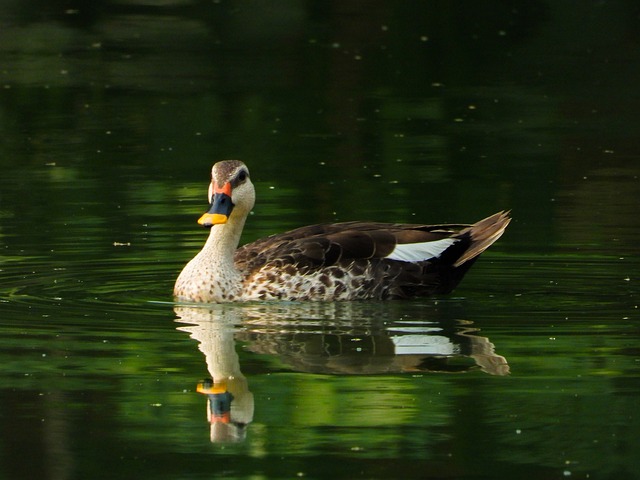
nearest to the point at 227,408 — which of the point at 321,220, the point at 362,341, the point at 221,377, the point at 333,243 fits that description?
the point at 221,377

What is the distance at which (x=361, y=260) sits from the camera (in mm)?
13125

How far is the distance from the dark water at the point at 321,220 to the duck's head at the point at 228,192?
679mm

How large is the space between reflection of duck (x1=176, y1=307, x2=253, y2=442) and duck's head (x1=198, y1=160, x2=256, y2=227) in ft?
2.33

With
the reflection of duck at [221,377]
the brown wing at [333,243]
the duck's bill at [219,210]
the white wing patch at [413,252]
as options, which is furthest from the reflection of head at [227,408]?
the white wing patch at [413,252]

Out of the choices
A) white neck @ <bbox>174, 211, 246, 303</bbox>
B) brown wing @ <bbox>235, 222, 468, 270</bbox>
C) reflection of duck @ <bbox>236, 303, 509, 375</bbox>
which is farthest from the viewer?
brown wing @ <bbox>235, 222, 468, 270</bbox>

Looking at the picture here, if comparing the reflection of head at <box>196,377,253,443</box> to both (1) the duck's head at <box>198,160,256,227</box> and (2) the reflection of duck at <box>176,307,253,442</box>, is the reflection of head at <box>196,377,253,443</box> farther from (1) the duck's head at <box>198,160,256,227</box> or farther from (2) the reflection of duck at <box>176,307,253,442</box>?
(1) the duck's head at <box>198,160,256,227</box>

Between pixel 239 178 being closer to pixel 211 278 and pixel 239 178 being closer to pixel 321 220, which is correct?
pixel 211 278

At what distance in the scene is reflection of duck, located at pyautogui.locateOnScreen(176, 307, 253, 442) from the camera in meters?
9.21

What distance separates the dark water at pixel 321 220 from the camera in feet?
29.3

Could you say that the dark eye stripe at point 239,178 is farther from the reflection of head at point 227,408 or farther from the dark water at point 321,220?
the reflection of head at point 227,408

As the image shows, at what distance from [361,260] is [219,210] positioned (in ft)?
3.54

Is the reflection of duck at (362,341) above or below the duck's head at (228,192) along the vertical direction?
below

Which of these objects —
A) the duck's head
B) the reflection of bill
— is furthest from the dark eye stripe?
the reflection of bill

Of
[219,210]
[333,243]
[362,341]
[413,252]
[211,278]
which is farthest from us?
[413,252]
